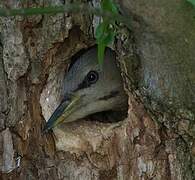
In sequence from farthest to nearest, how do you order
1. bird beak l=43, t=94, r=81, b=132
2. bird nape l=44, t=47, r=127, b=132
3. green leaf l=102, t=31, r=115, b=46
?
bird nape l=44, t=47, r=127, b=132 → bird beak l=43, t=94, r=81, b=132 → green leaf l=102, t=31, r=115, b=46

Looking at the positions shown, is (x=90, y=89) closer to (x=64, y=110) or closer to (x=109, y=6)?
(x=64, y=110)

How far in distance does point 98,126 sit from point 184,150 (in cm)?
64

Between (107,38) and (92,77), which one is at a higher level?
(92,77)

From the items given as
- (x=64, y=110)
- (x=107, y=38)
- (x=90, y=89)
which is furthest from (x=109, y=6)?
(x=90, y=89)

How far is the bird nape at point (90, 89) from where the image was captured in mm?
3174

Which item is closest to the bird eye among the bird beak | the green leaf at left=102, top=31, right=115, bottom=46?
the bird beak

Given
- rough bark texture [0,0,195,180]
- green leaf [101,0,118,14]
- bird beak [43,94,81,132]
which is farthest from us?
bird beak [43,94,81,132]

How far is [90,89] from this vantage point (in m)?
3.28

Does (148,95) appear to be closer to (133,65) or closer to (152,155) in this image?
(133,65)

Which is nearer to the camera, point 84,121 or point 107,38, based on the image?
point 107,38

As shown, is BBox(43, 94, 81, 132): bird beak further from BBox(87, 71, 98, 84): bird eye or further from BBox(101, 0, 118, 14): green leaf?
BBox(101, 0, 118, 14): green leaf

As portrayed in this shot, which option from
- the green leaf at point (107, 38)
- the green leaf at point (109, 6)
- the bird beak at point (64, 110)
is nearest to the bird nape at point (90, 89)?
the bird beak at point (64, 110)

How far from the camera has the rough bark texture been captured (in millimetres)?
2457

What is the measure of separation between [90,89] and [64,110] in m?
0.25
